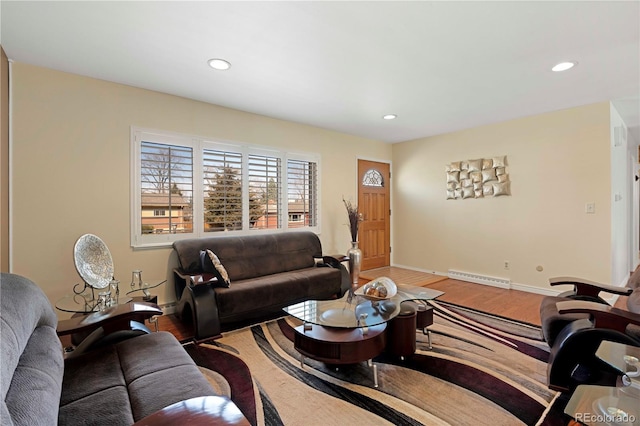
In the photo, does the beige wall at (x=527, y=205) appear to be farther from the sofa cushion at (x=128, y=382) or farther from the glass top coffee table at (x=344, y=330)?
the sofa cushion at (x=128, y=382)

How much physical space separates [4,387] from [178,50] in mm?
2439

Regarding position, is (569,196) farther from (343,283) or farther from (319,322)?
(319,322)

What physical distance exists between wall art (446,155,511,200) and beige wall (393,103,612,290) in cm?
10

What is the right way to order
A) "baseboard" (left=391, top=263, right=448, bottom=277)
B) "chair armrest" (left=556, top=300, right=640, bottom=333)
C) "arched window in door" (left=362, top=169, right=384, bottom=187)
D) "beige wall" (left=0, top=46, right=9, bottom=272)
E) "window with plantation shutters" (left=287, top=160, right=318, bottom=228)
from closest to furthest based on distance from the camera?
1. "chair armrest" (left=556, top=300, right=640, bottom=333)
2. "beige wall" (left=0, top=46, right=9, bottom=272)
3. "window with plantation shutters" (left=287, top=160, right=318, bottom=228)
4. "baseboard" (left=391, top=263, right=448, bottom=277)
5. "arched window in door" (left=362, top=169, right=384, bottom=187)

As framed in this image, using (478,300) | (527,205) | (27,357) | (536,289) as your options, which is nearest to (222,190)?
(27,357)

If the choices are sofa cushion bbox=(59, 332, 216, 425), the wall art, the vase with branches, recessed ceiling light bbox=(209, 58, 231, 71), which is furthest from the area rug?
recessed ceiling light bbox=(209, 58, 231, 71)

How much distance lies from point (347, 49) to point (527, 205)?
3.52 m

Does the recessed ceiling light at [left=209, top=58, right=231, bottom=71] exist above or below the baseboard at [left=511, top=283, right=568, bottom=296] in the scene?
above

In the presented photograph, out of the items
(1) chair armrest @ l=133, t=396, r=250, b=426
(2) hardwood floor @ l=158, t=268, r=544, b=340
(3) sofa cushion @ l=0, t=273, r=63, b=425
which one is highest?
(3) sofa cushion @ l=0, t=273, r=63, b=425

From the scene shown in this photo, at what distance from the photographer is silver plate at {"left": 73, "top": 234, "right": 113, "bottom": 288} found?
2.43 metres

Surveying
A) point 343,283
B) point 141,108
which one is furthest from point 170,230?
point 343,283

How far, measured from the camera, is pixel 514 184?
Result: 14.3 ft

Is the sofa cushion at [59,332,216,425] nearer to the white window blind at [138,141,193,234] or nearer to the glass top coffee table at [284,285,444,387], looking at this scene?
the glass top coffee table at [284,285,444,387]

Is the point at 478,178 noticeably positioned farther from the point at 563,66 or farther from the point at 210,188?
the point at 210,188
